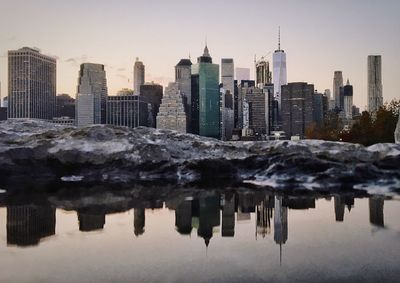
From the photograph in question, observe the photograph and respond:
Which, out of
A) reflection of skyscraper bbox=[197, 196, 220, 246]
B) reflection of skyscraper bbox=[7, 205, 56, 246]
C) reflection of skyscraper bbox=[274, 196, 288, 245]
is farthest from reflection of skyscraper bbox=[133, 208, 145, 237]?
reflection of skyscraper bbox=[274, 196, 288, 245]

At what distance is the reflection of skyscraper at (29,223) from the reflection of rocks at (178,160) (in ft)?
25.8

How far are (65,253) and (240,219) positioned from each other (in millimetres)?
4244

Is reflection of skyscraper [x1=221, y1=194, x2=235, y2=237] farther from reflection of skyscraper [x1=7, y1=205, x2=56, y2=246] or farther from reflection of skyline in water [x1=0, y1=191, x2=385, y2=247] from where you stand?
reflection of skyscraper [x1=7, y1=205, x2=56, y2=246]

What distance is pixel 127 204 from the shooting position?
11.8 metres

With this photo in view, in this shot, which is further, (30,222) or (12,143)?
(12,143)

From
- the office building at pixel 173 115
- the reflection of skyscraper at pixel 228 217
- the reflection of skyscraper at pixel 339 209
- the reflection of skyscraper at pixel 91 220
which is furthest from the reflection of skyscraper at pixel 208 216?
the office building at pixel 173 115

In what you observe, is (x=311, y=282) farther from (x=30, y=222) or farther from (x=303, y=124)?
(x=303, y=124)

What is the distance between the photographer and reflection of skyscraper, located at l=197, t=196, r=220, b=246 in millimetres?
8219

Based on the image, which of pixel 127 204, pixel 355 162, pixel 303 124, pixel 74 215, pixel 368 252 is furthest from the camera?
pixel 303 124

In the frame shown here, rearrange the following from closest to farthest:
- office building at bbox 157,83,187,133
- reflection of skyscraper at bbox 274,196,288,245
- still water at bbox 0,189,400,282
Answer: still water at bbox 0,189,400,282
reflection of skyscraper at bbox 274,196,288,245
office building at bbox 157,83,187,133

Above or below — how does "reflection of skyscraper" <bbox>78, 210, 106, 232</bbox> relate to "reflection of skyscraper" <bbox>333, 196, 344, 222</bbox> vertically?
below

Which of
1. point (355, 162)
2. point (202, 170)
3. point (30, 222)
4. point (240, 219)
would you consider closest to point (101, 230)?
point (30, 222)

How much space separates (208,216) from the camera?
9953 millimetres

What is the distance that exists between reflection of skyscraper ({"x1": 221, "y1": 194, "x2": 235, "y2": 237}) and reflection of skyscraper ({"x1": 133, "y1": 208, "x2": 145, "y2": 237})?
5.46 feet
